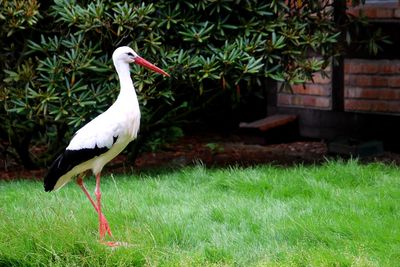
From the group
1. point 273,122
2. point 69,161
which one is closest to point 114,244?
point 69,161

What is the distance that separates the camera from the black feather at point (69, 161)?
7516 mm

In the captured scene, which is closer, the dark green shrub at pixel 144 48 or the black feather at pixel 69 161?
the black feather at pixel 69 161

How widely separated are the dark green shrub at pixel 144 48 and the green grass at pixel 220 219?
2.98ft

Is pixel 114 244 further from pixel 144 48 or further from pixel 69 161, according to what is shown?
pixel 144 48

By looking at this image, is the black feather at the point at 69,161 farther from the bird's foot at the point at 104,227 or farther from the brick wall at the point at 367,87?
the brick wall at the point at 367,87

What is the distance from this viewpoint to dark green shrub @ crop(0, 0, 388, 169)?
361 inches

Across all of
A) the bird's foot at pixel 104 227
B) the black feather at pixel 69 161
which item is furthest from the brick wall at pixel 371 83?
the bird's foot at pixel 104 227

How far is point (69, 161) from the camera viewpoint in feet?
24.7

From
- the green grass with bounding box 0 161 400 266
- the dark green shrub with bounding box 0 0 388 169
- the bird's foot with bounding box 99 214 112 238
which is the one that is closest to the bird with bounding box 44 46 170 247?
the green grass with bounding box 0 161 400 266

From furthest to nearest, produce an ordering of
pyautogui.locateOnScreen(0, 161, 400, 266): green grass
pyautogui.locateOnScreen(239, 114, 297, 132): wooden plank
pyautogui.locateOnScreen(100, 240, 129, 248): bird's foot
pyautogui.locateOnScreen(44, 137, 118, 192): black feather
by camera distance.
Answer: pyautogui.locateOnScreen(239, 114, 297, 132): wooden plank → pyautogui.locateOnScreen(44, 137, 118, 192): black feather → pyautogui.locateOnScreen(100, 240, 129, 248): bird's foot → pyautogui.locateOnScreen(0, 161, 400, 266): green grass

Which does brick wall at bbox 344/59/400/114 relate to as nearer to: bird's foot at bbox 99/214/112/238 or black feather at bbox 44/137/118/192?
black feather at bbox 44/137/118/192

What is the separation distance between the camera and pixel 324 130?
1243 cm

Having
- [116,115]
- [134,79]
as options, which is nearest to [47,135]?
[134,79]

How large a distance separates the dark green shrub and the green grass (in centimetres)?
91
